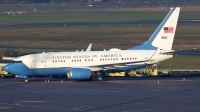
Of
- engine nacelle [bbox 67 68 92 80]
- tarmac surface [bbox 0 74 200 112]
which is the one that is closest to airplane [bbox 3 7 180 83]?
engine nacelle [bbox 67 68 92 80]

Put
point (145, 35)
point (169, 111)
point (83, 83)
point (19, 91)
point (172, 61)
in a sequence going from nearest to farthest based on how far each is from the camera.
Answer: point (169, 111)
point (19, 91)
point (83, 83)
point (172, 61)
point (145, 35)

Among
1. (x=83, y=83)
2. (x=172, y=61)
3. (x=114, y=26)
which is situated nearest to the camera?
(x=83, y=83)

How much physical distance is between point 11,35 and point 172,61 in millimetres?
56050

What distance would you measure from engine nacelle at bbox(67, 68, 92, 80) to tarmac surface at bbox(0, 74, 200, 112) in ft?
2.24

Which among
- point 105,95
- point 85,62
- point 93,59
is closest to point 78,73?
point 85,62

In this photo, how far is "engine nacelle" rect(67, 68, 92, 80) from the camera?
209 ft

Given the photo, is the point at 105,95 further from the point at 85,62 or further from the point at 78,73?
the point at 85,62

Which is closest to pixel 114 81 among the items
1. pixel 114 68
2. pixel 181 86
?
pixel 114 68

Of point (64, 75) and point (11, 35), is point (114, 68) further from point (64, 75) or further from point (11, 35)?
point (11, 35)

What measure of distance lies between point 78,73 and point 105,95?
1131cm

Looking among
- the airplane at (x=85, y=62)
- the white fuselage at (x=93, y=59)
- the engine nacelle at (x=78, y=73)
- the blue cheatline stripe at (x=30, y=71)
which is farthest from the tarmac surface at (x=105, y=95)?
the white fuselage at (x=93, y=59)

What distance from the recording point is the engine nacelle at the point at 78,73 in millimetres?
63562

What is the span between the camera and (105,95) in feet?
173

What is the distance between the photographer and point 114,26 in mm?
153000
